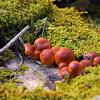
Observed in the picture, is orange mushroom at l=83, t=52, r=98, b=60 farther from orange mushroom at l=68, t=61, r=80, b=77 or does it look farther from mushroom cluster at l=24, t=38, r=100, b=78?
orange mushroom at l=68, t=61, r=80, b=77

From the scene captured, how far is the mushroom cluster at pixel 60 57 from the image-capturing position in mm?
2955

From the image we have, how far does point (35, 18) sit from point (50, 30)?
0.85 ft

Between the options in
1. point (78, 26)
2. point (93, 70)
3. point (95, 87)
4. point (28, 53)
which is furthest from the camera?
point (78, 26)

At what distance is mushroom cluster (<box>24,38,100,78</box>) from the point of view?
296cm

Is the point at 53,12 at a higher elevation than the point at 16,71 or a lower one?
higher

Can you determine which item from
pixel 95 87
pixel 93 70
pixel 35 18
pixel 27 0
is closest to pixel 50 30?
pixel 35 18

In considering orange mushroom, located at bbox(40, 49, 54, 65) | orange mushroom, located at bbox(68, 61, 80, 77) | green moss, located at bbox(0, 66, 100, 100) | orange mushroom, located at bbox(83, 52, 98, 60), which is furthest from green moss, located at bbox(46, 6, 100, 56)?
green moss, located at bbox(0, 66, 100, 100)

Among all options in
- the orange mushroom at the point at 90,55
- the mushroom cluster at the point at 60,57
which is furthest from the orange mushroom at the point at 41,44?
the orange mushroom at the point at 90,55

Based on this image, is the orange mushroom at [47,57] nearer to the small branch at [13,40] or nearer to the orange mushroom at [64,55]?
the orange mushroom at [64,55]

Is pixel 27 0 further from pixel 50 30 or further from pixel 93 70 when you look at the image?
pixel 93 70

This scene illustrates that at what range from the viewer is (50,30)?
3.63 m

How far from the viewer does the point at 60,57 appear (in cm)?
313

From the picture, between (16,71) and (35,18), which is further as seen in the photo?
(35,18)

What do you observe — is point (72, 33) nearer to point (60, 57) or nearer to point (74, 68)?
point (60, 57)
